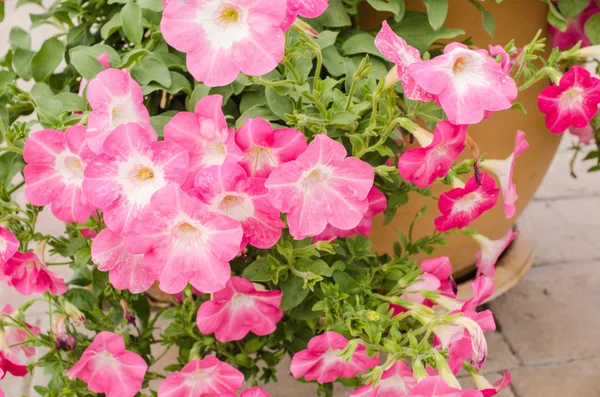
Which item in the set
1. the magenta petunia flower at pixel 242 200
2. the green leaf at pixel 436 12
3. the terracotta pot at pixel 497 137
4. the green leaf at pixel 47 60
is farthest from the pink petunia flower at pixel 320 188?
the green leaf at pixel 47 60

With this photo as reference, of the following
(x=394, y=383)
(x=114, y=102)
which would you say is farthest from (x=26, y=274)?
(x=394, y=383)

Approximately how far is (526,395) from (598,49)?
23.8 inches

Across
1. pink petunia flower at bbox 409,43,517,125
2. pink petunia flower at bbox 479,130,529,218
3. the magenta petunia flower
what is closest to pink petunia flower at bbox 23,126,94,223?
the magenta petunia flower

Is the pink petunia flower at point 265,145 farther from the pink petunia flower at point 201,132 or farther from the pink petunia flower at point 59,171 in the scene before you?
the pink petunia flower at point 59,171

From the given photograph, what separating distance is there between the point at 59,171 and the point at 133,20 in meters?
0.25

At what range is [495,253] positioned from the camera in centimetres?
103

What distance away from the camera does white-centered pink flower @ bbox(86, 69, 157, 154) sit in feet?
2.51

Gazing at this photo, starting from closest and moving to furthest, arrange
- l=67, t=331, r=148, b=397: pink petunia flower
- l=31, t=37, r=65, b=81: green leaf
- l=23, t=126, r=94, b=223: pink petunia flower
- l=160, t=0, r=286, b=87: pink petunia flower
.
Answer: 1. l=160, t=0, r=286, b=87: pink petunia flower
2. l=23, t=126, r=94, b=223: pink petunia flower
3. l=67, t=331, r=148, b=397: pink petunia flower
4. l=31, t=37, r=65, b=81: green leaf

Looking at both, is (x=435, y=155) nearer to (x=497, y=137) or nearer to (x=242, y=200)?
(x=242, y=200)

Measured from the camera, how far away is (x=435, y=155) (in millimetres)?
759

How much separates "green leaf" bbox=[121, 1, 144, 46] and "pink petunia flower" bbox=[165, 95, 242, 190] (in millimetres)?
239

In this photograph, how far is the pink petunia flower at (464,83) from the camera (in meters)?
0.69

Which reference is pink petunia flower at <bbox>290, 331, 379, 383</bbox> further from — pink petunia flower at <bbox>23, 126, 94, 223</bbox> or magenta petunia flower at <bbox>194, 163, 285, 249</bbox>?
pink petunia flower at <bbox>23, 126, 94, 223</bbox>

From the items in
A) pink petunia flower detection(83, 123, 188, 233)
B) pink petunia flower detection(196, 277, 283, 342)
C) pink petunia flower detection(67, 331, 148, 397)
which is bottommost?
pink petunia flower detection(67, 331, 148, 397)
